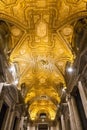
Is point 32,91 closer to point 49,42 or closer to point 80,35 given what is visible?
point 49,42

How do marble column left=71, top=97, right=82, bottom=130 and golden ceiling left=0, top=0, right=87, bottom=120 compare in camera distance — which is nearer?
marble column left=71, top=97, right=82, bottom=130

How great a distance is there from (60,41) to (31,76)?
480 cm

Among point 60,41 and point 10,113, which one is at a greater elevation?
point 60,41

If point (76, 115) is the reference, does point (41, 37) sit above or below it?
above

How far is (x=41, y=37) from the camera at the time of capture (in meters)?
12.4

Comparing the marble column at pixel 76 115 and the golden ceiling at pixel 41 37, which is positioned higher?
the golden ceiling at pixel 41 37

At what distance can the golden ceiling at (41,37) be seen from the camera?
34.9ft

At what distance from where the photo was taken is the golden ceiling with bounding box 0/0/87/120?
34.9ft

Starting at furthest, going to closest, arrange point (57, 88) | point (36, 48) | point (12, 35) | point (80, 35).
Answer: point (57, 88) < point (36, 48) < point (12, 35) < point (80, 35)

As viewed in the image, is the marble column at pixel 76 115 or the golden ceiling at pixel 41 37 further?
the golden ceiling at pixel 41 37

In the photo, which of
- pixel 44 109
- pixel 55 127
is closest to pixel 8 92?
pixel 55 127

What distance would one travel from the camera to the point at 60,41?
40.7 ft

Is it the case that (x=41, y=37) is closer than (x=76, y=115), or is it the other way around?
(x=76, y=115)

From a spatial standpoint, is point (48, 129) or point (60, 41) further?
point (48, 129)
